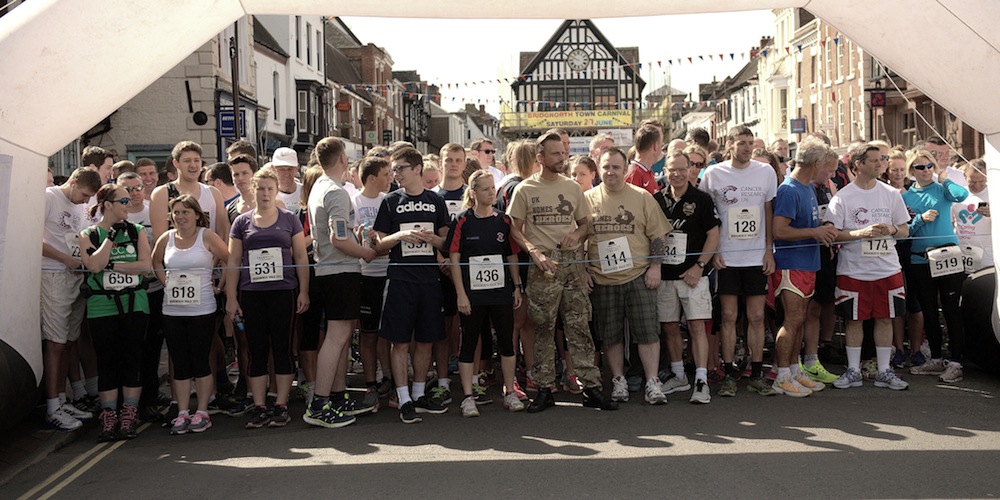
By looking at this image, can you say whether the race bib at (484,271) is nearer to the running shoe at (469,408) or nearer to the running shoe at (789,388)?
the running shoe at (469,408)

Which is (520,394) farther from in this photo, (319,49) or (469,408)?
(319,49)

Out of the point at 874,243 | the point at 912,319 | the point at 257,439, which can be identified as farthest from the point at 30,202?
the point at 912,319

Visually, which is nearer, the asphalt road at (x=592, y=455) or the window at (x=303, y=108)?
the asphalt road at (x=592, y=455)

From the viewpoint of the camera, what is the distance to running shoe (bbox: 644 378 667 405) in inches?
293

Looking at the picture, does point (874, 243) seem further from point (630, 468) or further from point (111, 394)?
point (111, 394)

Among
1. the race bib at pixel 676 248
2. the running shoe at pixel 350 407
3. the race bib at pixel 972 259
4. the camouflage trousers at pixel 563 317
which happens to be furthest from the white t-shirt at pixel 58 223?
the race bib at pixel 972 259

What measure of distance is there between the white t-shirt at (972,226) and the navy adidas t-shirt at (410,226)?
15.9 ft

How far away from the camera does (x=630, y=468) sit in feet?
18.5

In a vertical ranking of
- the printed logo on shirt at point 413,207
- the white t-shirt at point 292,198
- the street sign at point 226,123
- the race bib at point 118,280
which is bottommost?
the race bib at point 118,280

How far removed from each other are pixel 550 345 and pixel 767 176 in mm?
2249

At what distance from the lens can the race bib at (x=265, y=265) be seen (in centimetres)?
714

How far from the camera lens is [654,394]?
24.5 ft

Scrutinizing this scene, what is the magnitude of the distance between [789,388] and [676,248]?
1422 millimetres

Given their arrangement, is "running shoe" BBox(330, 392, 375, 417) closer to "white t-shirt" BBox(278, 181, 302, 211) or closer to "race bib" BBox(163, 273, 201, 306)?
"race bib" BBox(163, 273, 201, 306)
